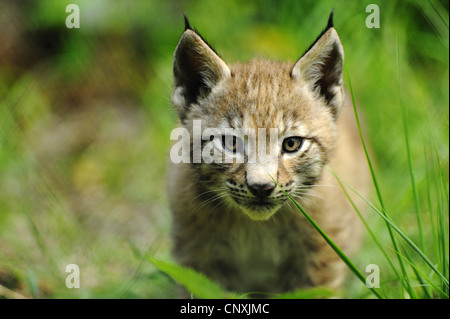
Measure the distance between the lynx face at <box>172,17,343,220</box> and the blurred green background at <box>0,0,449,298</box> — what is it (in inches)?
33.3

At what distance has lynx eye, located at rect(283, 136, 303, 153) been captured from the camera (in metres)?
2.43

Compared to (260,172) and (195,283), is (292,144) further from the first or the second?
(195,283)

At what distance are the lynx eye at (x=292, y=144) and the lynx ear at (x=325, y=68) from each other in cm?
33

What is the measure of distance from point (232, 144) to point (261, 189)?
0.98 feet

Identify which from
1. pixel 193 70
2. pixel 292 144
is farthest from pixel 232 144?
pixel 193 70

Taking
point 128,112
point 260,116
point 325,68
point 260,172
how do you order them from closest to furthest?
point 260,172, point 260,116, point 325,68, point 128,112

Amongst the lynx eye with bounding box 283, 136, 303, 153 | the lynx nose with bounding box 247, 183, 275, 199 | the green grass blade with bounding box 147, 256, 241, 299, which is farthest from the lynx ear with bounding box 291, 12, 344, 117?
the green grass blade with bounding box 147, 256, 241, 299

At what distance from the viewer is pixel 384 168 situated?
4.30 metres

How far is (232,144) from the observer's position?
7.94 ft

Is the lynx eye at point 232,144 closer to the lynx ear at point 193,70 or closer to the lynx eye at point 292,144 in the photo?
the lynx eye at point 292,144

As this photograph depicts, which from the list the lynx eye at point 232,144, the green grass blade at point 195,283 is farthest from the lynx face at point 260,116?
the green grass blade at point 195,283

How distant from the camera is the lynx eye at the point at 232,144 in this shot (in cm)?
239
